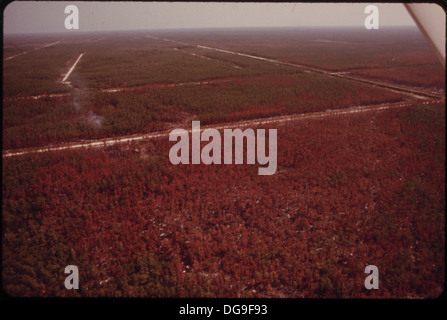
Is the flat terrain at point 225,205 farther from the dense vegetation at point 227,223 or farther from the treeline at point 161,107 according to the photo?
the treeline at point 161,107

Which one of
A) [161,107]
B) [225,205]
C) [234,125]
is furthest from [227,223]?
[161,107]

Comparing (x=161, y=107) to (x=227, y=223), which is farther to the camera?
(x=161, y=107)

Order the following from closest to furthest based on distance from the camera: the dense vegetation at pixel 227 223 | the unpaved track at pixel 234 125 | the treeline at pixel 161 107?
the dense vegetation at pixel 227 223 → the unpaved track at pixel 234 125 → the treeline at pixel 161 107

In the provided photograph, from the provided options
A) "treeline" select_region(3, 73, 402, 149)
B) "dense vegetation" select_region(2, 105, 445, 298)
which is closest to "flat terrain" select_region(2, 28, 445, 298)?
"dense vegetation" select_region(2, 105, 445, 298)

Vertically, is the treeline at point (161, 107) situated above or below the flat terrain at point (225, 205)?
above

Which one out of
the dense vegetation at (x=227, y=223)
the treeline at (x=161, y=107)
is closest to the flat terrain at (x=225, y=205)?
the dense vegetation at (x=227, y=223)

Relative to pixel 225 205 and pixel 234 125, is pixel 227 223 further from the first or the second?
pixel 234 125

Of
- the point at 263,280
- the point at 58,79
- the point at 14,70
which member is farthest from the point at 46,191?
the point at 14,70

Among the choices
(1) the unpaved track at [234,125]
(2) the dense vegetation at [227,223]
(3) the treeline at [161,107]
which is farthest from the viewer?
(3) the treeline at [161,107]

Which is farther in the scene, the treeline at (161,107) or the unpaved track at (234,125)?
the treeline at (161,107)
